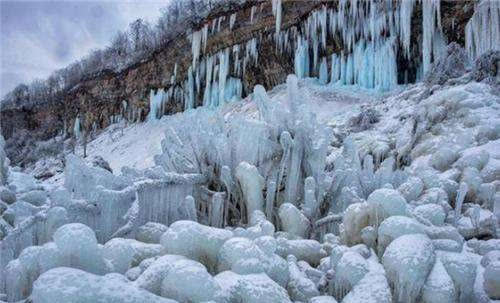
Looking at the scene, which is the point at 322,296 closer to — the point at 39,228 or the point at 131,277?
the point at 131,277

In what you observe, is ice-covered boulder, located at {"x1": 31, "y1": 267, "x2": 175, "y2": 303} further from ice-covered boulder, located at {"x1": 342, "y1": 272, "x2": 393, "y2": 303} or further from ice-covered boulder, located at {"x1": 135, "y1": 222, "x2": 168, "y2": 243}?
ice-covered boulder, located at {"x1": 135, "y1": 222, "x2": 168, "y2": 243}

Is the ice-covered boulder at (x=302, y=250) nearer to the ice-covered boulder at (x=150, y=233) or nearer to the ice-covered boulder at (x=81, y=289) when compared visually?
the ice-covered boulder at (x=150, y=233)

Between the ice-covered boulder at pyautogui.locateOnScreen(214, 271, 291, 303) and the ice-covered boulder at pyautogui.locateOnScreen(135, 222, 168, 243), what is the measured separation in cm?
135

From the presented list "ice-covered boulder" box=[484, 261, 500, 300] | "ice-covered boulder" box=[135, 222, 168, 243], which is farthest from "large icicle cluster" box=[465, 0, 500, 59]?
"ice-covered boulder" box=[135, 222, 168, 243]

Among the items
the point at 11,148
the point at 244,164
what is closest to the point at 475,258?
the point at 244,164

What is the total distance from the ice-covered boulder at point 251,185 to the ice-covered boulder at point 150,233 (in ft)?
4.37

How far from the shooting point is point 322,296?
4137mm

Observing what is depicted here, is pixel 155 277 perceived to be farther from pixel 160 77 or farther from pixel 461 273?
pixel 160 77

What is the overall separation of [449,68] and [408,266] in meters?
10.7

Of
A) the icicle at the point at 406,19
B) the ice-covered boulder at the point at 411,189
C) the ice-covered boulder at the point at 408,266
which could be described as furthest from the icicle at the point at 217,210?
the icicle at the point at 406,19

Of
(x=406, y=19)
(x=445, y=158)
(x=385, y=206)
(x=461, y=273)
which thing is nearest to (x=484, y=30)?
(x=406, y=19)

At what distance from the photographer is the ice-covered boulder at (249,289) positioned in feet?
11.7

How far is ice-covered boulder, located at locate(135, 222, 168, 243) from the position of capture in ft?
16.2

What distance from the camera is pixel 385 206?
4902 millimetres
